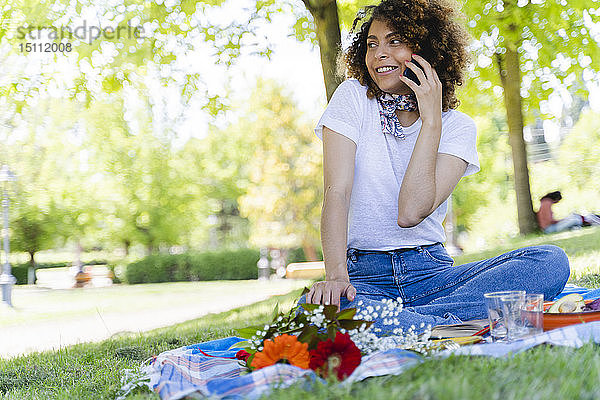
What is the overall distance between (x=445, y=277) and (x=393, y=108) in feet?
2.66

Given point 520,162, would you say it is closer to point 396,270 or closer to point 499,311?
point 396,270

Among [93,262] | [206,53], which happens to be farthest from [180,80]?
[93,262]

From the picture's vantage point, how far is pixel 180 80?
7.10 m

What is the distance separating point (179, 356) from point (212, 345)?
42 cm

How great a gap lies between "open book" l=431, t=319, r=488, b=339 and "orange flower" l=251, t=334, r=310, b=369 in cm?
73

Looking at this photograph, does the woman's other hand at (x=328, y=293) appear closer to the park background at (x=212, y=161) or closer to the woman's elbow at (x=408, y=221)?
the woman's elbow at (x=408, y=221)

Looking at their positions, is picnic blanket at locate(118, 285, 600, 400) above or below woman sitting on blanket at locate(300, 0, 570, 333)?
below

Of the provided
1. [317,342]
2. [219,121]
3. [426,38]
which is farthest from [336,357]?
[219,121]

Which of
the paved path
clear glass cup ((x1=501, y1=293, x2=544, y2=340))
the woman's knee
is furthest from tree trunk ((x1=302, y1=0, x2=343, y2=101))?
the paved path

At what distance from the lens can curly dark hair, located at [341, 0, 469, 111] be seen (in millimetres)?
2934

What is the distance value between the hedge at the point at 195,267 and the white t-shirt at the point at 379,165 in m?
23.6

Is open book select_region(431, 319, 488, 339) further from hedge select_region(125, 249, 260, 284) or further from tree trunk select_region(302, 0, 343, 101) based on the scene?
A: hedge select_region(125, 249, 260, 284)

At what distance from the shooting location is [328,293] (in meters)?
2.28

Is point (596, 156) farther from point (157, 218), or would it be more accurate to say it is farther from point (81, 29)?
point (81, 29)
